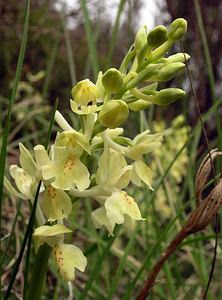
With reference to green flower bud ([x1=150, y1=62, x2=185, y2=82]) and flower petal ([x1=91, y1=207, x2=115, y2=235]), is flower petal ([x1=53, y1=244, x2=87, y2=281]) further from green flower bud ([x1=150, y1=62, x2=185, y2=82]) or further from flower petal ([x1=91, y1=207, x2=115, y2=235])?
green flower bud ([x1=150, y1=62, x2=185, y2=82])

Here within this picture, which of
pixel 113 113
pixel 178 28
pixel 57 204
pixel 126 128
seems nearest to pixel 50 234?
pixel 57 204

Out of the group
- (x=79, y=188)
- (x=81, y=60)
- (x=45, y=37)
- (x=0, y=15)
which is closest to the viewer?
(x=79, y=188)

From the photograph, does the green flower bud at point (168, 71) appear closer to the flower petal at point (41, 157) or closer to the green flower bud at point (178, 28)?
the green flower bud at point (178, 28)

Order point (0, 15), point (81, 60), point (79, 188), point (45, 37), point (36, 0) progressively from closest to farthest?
point (79, 188) → point (0, 15) → point (45, 37) → point (36, 0) → point (81, 60)

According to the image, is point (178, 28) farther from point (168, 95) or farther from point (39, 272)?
point (39, 272)

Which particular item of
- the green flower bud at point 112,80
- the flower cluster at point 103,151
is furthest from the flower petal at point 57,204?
the green flower bud at point 112,80

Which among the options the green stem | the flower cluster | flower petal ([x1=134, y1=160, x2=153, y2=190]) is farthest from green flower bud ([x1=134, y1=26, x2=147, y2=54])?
the green stem

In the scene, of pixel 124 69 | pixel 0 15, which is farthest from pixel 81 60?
pixel 124 69

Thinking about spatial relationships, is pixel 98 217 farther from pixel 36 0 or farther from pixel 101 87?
pixel 36 0
